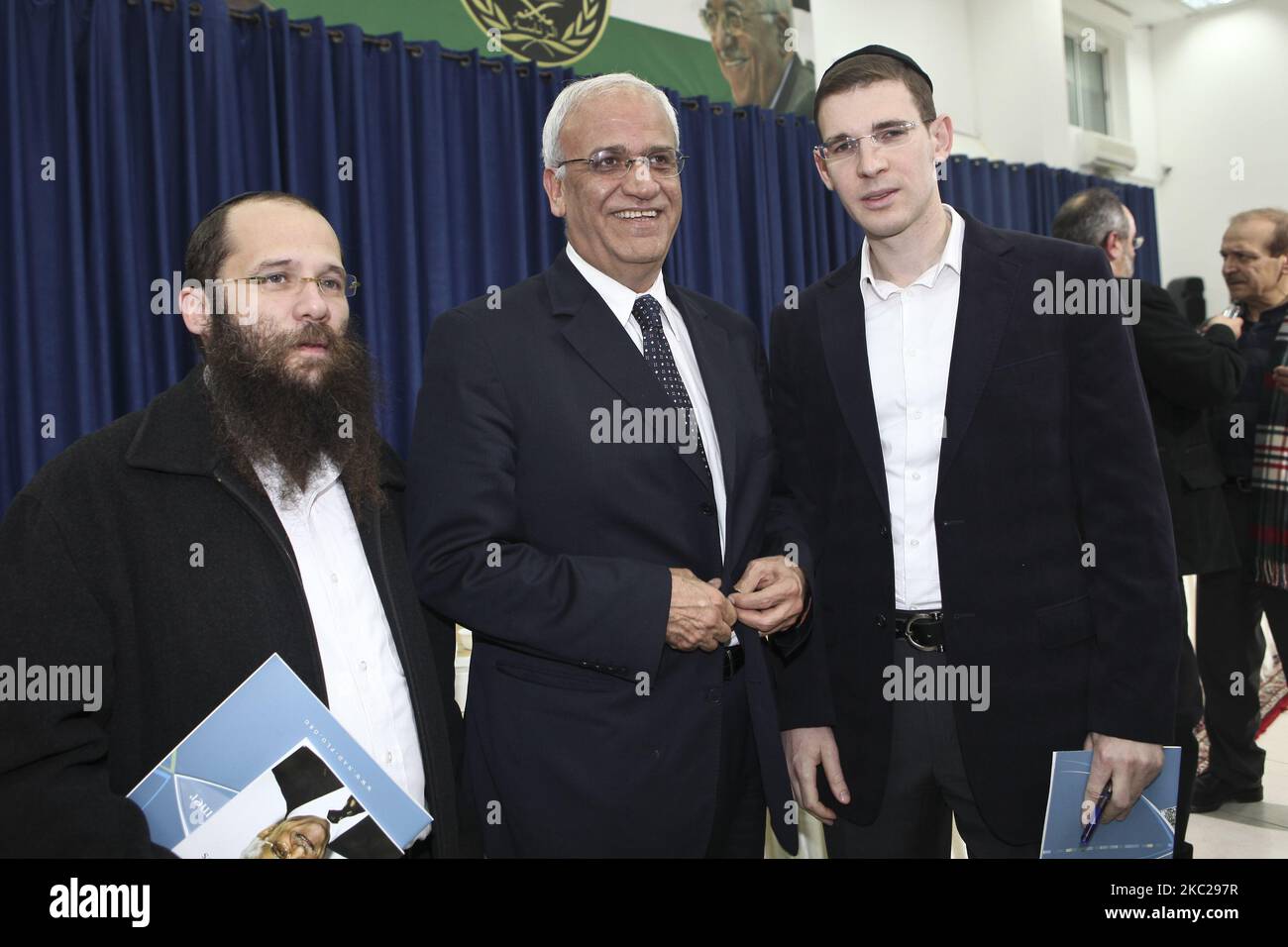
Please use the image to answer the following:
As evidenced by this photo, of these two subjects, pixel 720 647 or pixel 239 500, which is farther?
pixel 720 647

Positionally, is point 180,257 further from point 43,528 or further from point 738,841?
point 738,841

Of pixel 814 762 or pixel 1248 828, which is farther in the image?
pixel 1248 828

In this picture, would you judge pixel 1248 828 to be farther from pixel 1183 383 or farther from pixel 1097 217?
pixel 1097 217

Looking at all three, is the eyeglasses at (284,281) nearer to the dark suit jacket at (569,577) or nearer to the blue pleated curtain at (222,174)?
the dark suit jacket at (569,577)

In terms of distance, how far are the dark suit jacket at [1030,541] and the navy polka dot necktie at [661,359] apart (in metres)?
0.34

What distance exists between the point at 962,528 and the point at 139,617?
5.07ft

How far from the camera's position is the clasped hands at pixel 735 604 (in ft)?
5.64

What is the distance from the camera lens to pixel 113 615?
1635mm

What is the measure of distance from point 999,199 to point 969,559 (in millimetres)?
7800

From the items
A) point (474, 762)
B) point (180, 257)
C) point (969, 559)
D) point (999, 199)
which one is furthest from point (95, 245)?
point (999, 199)

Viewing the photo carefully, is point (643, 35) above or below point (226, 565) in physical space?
above

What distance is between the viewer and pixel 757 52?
7.00 metres

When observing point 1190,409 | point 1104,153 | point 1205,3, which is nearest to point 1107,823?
point 1190,409
